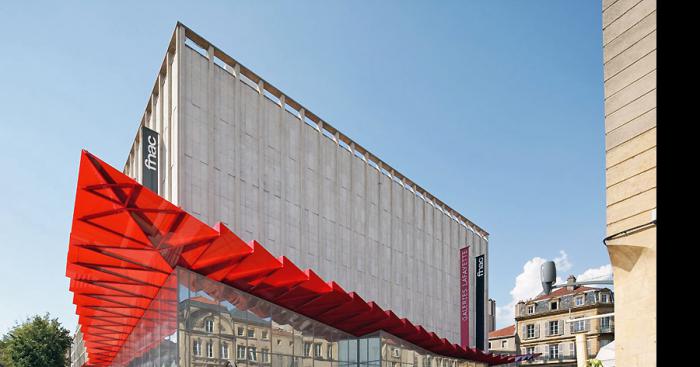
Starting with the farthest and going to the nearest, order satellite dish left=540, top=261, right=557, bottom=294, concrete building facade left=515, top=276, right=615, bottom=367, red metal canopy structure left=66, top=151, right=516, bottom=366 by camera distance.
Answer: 1. concrete building facade left=515, top=276, right=615, bottom=367
2. red metal canopy structure left=66, top=151, right=516, bottom=366
3. satellite dish left=540, top=261, right=557, bottom=294

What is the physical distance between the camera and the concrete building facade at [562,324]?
77.2 metres

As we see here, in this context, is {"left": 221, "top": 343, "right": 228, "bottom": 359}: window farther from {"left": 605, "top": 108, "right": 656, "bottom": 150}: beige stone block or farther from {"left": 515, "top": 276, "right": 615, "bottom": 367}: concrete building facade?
{"left": 515, "top": 276, "right": 615, "bottom": 367}: concrete building facade

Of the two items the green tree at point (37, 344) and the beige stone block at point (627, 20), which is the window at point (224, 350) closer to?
the beige stone block at point (627, 20)

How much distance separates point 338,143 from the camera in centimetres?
4538

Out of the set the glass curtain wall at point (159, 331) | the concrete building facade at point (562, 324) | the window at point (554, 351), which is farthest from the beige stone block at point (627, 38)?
the window at point (554, 351)

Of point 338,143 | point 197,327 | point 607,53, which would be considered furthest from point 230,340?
point 338,143

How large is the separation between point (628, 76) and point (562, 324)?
267 feet

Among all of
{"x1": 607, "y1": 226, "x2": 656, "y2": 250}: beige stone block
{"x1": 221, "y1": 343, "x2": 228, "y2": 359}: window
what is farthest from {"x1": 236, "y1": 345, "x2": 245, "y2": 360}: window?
{"x1": 607, "y1": 226, "x2": 656, "y2": 250}: beige stone block

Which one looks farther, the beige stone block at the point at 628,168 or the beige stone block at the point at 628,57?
the beige stone block at the point at 628,168

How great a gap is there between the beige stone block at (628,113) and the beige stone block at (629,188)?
1.97ft

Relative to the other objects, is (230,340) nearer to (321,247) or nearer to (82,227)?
(82,227)

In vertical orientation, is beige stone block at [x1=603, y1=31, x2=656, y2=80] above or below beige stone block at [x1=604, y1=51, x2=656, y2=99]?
above

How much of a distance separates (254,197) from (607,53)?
92.2 feet

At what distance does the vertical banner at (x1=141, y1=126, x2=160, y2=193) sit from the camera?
31.6m
